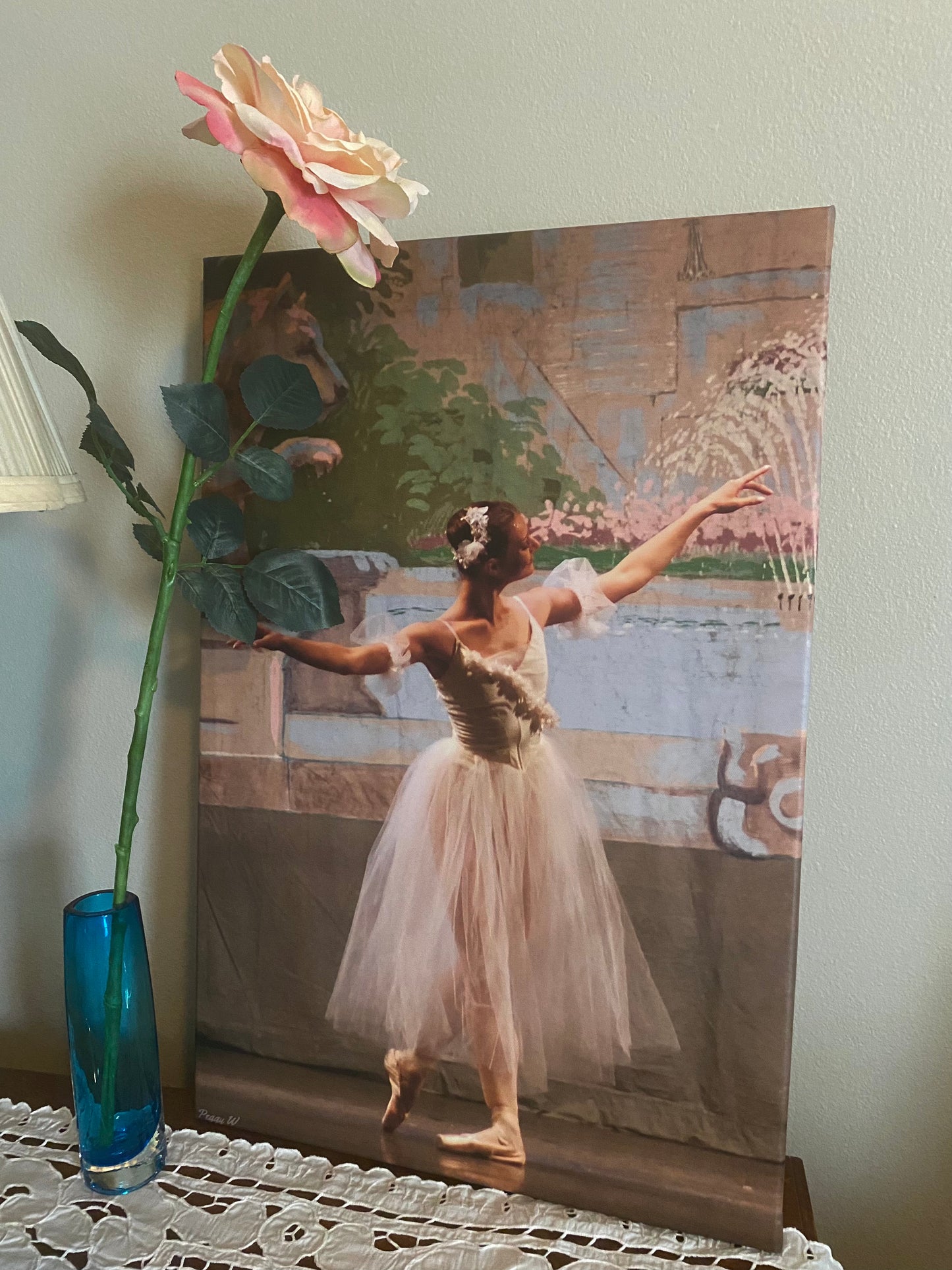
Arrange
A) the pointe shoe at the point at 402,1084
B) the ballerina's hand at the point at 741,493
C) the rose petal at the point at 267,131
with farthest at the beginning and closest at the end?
the pointe shoe at the point at 402,1084 → the ballerina's hand at the point at 741,493 → the rose petal at the point at 267,131

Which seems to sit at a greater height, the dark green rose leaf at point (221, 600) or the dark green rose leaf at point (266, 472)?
the dark green rose leaf at point (266, 472)

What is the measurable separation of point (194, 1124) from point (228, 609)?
539 mm

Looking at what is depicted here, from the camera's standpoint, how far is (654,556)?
80 cm

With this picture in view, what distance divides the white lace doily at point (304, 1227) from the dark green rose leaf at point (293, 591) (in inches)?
20.4

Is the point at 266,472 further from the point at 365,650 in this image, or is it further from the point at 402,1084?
the point at 402,1084

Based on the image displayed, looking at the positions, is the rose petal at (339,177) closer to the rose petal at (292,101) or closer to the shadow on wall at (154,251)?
the rose petal at (292,101)

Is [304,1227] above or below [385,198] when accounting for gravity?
below

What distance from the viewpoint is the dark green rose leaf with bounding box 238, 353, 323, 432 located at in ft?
Answer: 2.71

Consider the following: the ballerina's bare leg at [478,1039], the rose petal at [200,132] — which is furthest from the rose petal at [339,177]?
the ballerina's bare leg at [478,1039]

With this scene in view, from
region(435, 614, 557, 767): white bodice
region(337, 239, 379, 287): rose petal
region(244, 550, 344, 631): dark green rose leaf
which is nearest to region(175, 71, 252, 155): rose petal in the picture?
region(337, 239, 379, 287): rose petal

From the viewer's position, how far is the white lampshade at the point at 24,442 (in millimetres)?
754

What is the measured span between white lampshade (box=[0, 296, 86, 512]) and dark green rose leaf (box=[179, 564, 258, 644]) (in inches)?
4.9

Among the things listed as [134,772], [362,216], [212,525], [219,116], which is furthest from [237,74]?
[134,772]

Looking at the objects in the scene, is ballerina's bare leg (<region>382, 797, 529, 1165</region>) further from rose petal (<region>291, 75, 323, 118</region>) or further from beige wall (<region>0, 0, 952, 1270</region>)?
rose petal (<region>291, 75, 323, 118</region>)
